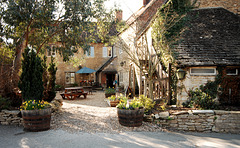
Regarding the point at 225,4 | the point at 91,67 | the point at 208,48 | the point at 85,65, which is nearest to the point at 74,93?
the point at 85,65

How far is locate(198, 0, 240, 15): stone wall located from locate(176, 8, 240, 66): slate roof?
33 centimetres

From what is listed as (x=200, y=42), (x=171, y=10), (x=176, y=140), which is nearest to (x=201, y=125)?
(x=176, y=140)

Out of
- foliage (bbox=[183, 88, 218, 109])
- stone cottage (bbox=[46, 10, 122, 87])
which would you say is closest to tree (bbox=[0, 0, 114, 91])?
foliage (bbox=[183, 88, 218, 109])

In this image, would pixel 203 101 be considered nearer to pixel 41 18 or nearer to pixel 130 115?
pixel 130 115

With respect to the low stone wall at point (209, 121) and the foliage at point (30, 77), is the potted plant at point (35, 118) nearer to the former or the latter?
the foliage at point (30, 77)

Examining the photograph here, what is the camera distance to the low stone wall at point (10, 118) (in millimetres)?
6715

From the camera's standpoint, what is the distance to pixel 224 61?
8.49 meters

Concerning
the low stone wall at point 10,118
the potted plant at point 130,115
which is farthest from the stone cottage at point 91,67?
the potted plant at point 130,115

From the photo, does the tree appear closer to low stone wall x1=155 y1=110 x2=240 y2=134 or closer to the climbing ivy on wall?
the climbing ivy on wall

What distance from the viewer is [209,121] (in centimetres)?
646

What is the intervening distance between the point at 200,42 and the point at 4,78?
9914mm

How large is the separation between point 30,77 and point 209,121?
283 inches

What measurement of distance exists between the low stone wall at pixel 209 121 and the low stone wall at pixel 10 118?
5.74 metres

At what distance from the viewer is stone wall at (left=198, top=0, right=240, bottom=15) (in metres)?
12.0
